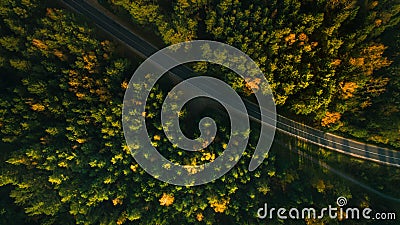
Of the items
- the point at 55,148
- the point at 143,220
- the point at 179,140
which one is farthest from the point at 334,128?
the point at 55,148

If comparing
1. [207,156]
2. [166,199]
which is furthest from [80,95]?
[207,156]

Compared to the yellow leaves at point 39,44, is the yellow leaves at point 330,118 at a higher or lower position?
higher

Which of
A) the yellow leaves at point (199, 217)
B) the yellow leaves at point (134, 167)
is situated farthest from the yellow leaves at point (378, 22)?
the yellow leaves at point (134, 167)

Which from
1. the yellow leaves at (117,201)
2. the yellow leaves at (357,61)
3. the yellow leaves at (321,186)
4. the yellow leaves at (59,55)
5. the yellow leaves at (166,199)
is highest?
the yellow leaves at (357,61)

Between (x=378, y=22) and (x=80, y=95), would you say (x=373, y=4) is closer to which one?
(x=378, y=22)

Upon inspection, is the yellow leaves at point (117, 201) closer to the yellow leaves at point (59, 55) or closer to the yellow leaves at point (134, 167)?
the yellow leaves at point (134, 167)

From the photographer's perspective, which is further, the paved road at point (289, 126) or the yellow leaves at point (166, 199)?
the paved road at point (289, 126)

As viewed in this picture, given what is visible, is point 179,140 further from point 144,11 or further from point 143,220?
point 144,11
